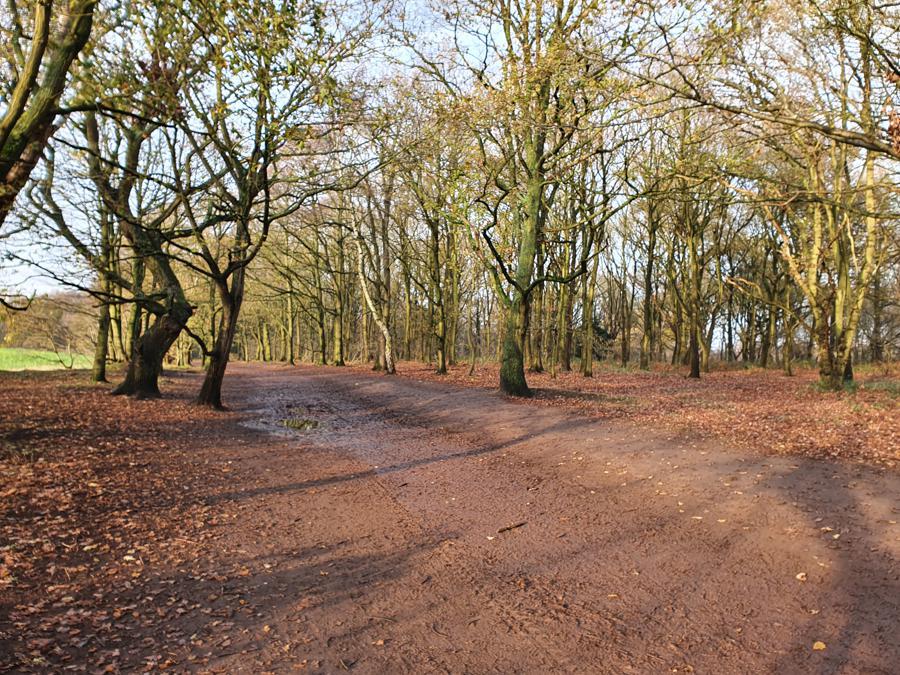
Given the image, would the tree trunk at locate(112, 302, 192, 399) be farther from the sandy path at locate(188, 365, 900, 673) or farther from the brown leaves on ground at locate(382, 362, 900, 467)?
the brown leaves on ground at locate(382, 362, 900, 467)

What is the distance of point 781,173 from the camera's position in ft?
69.3

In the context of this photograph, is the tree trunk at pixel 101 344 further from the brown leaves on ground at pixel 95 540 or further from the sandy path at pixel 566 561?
the sandy path at pixel 566 561

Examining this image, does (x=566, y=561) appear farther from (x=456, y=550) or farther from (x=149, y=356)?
(x=149, y=356)

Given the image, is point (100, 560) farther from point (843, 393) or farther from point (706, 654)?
point (843, 393)

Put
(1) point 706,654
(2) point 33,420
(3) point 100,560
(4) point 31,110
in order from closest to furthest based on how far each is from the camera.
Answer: (1) point 706,654, (3) point 100,560, (4) point 31,110, (2) point 33,420

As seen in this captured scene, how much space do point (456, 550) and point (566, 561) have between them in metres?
1.06

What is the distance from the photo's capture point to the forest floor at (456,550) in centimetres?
367

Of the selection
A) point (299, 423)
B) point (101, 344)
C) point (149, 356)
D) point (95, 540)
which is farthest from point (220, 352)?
point (95, 540)

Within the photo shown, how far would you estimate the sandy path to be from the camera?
3.68 meters

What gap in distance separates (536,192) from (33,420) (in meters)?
13.0

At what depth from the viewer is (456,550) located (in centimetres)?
540

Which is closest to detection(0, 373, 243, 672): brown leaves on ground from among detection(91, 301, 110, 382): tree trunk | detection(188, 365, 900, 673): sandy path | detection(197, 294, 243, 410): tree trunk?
detection(188, 365, 900, 673): sandy path

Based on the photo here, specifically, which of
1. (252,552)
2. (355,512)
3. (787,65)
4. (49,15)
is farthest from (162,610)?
(787,65)

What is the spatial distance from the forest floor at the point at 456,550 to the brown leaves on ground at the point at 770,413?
0.40 ft
